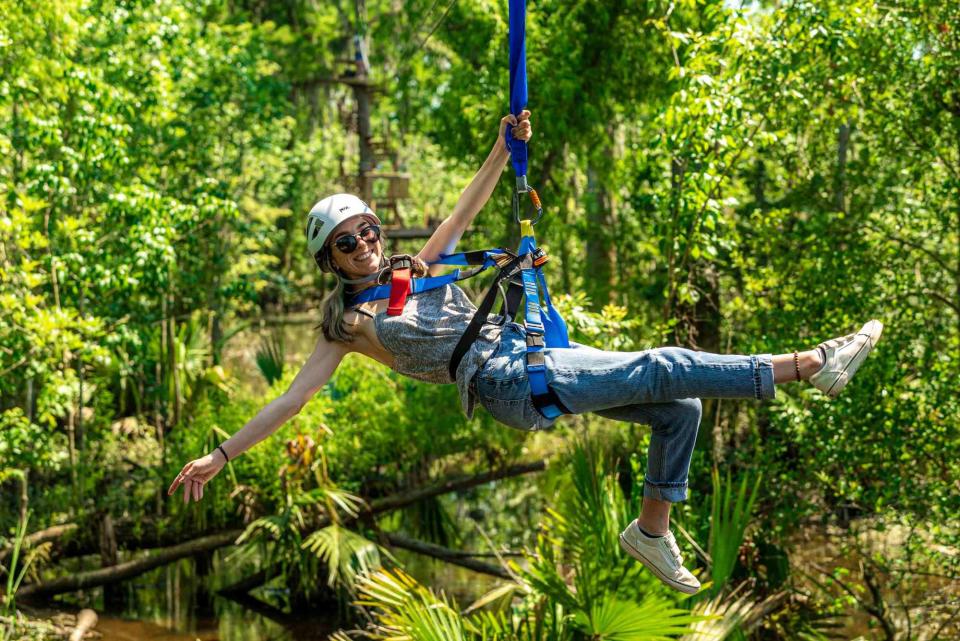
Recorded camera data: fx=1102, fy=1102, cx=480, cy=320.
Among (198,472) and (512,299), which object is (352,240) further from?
(198,472)

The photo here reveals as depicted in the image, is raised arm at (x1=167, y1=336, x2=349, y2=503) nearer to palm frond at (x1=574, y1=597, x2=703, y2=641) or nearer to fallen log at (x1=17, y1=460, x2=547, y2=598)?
palm frond at (x1=574, y1=597, x2=703, y2=641)

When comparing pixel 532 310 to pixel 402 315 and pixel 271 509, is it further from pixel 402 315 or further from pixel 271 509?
pixel 271 509

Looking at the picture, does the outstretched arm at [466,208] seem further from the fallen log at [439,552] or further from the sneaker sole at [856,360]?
the fallen log at [439,552]

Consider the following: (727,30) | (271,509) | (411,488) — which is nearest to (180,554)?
(271,509)

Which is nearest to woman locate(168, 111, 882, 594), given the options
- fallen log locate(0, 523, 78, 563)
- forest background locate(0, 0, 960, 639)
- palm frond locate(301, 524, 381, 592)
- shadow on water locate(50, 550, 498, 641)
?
forest background locate(0, 0, 960, 639)

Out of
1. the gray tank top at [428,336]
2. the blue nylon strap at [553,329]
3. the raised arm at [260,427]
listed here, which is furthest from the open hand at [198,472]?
the blue nylon strap at [553,329]

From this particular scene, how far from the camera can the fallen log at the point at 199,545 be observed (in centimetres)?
1018

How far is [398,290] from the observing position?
150 inches

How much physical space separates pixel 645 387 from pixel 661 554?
737mm

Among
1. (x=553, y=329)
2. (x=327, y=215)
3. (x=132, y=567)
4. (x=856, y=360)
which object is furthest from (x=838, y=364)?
(x=132, y=567)

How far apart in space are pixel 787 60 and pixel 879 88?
114 centimetres

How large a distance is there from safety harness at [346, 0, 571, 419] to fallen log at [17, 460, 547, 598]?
21.0 ft

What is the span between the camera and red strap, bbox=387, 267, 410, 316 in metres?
3.80

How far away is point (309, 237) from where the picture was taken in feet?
12.7
